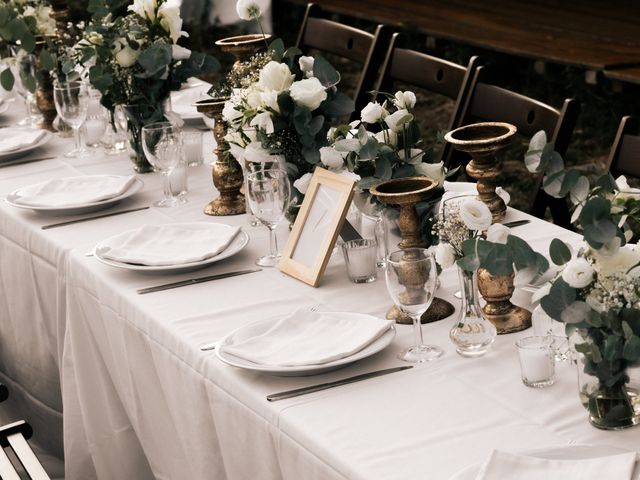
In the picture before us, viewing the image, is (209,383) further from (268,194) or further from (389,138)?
(389,138)

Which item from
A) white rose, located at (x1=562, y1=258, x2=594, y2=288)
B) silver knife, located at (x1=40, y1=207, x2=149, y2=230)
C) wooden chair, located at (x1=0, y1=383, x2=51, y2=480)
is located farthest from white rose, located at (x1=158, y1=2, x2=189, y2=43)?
white rose, located at (x1=562, y1=258, x2=594, y2=288)

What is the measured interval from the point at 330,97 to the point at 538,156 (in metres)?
0.78

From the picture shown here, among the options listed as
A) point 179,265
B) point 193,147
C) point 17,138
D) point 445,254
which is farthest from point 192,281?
point 17,138

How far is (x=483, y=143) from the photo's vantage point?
2059mm

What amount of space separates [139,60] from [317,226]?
3.11 ft

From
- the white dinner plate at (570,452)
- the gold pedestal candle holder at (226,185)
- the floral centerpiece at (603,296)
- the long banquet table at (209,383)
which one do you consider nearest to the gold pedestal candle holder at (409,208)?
the long banquet table at (209,383)

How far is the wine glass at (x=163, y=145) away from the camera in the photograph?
249cm

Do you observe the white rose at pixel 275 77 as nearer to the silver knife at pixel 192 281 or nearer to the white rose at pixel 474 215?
the silver knife at pixel 192 281

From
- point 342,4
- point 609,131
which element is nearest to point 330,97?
point 609,131

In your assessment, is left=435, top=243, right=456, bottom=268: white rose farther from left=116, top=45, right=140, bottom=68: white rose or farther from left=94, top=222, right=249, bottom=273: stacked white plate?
left=116, top=45, right=140, bottom=68: white rose

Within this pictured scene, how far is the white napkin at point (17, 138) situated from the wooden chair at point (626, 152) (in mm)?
1659

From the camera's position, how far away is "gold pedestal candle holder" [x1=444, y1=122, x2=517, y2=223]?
2.06 metres

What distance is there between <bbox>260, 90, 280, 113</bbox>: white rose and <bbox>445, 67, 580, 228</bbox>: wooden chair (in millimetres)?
771

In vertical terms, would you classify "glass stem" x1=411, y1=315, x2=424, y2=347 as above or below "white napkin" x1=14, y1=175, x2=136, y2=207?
above
